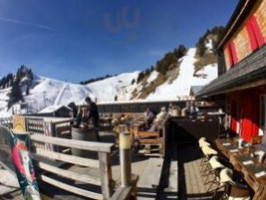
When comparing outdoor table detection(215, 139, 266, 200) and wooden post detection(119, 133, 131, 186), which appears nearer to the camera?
wooden post detection(119, 133, 131, 186)

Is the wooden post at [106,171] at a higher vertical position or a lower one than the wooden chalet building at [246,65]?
lower

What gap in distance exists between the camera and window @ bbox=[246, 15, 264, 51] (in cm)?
637

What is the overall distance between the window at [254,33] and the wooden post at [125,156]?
578 cm

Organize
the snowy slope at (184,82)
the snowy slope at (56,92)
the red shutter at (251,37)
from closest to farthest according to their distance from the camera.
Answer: the red shutter at (251,37), the snowy slope at (184,82), the snowy slope at (56,92)

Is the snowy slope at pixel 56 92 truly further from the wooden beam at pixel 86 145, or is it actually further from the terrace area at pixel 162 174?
the wooden beam at pixel 86 145

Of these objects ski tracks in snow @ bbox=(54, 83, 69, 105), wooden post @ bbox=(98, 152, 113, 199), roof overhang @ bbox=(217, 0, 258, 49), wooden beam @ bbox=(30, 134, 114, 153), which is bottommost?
wooden post @ bbox=(98, 152, 113, 199)

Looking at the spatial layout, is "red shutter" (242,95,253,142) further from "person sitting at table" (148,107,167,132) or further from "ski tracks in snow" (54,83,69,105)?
"ski tracks in snow" (54,83,69,105)

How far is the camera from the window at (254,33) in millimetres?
6372

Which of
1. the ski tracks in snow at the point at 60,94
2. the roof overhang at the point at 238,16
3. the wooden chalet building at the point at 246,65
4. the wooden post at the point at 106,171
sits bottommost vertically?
the wooden post at the point at 106,171

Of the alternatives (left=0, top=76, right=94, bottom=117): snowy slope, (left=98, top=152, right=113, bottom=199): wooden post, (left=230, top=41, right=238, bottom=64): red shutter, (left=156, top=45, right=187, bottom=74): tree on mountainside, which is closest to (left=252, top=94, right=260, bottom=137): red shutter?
(left=230, top=41, right=238, bottom=64): red shutter

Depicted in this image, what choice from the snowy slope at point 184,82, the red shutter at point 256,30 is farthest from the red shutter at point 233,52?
the snowy slope at point 184,82

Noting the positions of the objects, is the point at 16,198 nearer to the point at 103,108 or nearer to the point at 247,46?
the point at 247,46

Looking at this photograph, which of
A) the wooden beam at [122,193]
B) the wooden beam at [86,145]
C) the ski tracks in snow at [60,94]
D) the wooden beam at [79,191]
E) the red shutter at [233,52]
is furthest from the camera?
the ski tracks in snow at [60,94]

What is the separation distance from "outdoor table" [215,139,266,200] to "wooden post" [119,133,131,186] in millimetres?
1921
